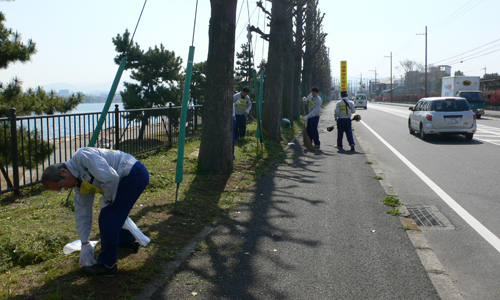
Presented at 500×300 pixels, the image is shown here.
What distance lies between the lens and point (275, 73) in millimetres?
15992

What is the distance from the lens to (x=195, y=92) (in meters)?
38.2

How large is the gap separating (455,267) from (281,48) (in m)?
12.6

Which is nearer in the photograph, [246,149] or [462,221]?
[462,221]

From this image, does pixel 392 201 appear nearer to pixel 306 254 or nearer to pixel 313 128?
pixel 306 254

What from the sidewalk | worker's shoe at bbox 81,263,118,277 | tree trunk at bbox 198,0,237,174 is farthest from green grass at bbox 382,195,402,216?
worker's shoe at bbox 81,263,118,277

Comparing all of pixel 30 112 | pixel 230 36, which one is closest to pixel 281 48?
pixel 230 36

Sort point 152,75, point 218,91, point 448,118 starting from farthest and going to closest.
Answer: point 152,75, point 448,118, point 218,91

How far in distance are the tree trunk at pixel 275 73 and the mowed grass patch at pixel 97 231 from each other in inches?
261

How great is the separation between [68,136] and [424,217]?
285 inches

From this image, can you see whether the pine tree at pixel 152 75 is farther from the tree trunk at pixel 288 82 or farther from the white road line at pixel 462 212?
the white road line at pixel 462 212

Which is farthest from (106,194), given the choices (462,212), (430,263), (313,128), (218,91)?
(313,128)

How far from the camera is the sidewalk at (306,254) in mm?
3740

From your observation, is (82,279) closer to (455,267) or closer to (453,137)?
(455,267)

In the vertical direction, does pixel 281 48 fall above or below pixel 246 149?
above
